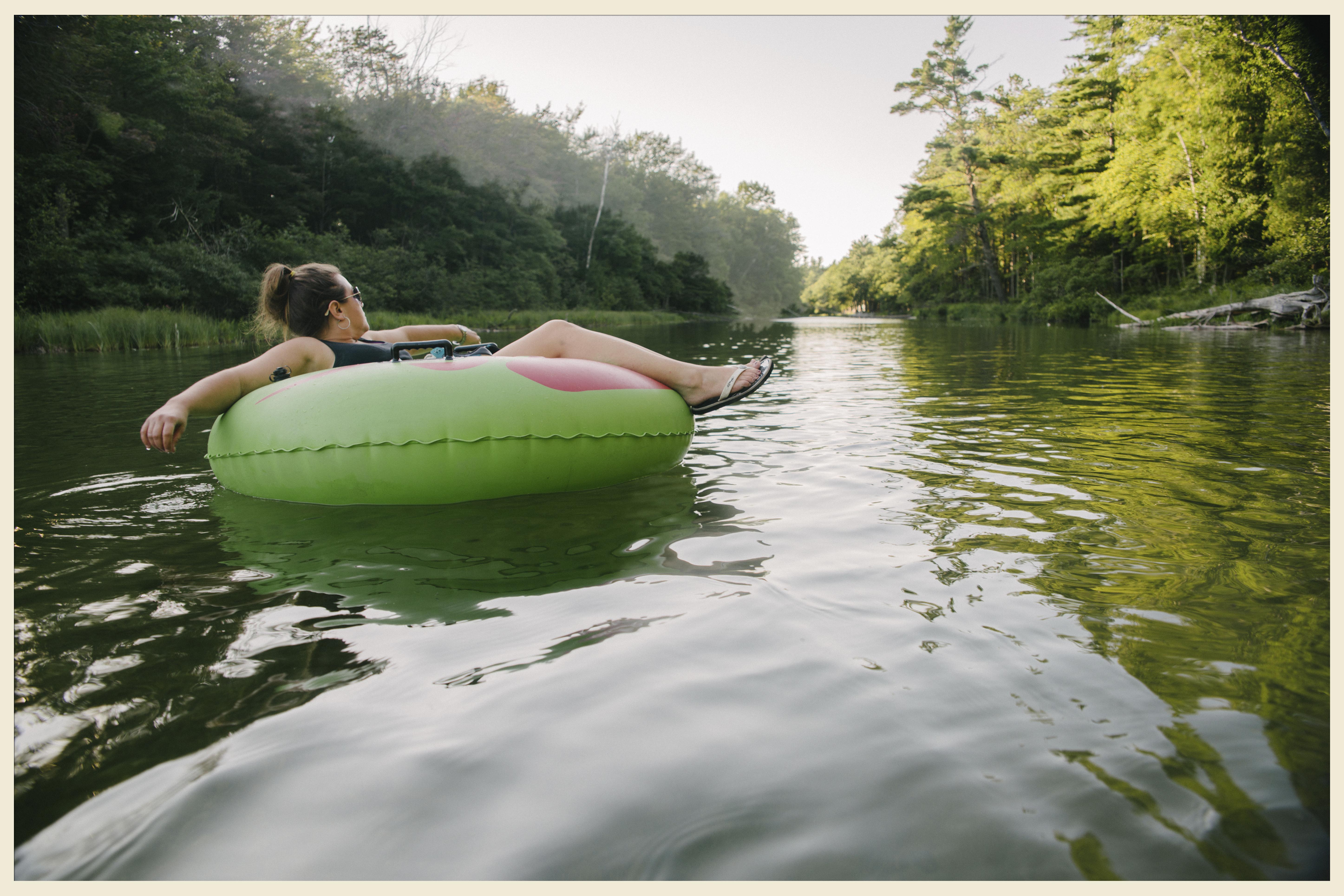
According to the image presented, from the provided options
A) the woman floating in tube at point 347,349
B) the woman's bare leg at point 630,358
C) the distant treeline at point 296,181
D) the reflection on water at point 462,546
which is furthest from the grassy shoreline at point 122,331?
the reflection on water at point 462,546

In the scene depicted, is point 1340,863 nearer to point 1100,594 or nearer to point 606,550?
point 1100,594

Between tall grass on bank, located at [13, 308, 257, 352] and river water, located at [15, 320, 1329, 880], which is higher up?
tall grass on bank, located at [13, 308, 257, 352]

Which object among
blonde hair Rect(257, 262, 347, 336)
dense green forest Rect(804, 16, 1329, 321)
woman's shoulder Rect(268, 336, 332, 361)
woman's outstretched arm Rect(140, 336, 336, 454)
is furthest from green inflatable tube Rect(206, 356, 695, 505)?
dense green forest Rect(804, 16, 1329, 321)

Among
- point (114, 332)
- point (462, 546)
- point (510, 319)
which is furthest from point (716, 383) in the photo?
point (510, 319)

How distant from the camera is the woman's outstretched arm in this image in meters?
3.16

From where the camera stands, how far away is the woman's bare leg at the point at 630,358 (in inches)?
153

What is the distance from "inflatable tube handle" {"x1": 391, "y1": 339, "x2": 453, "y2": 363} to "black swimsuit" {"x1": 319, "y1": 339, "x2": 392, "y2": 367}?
0.47 feet

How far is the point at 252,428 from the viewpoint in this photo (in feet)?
11.1

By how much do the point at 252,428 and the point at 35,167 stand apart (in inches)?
783

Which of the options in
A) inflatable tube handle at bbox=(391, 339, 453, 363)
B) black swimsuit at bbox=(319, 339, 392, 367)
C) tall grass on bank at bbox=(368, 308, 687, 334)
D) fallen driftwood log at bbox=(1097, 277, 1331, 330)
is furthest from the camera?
tall grass on bank at bbox=(368, 308, 687, 334)

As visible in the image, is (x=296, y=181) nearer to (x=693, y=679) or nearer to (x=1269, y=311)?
(x=1269, y=311)

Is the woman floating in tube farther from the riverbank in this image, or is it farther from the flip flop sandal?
the riverbank

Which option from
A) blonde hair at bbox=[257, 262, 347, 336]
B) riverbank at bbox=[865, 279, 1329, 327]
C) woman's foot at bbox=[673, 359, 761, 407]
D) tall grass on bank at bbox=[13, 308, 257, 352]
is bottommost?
woman's foot at bbox=[673, 359, 761, 407]

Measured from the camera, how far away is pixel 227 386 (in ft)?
11.7
